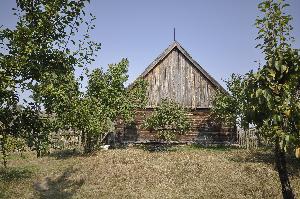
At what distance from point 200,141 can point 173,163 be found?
1029cm

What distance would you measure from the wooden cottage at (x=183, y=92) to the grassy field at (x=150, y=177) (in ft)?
23.5

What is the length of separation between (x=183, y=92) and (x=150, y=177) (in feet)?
43.4

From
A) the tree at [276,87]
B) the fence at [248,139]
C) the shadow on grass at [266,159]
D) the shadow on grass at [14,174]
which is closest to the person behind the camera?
the tree at [276,87]

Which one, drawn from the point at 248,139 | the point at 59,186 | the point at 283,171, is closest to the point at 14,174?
the point at 59,186

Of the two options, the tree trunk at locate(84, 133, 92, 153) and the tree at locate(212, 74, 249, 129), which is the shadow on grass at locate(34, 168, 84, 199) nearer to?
the tree trunk at locate(84, 133, 92, 153)

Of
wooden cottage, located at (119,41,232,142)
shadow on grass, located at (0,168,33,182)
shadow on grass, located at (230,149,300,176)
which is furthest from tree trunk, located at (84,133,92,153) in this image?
shadow on grass, located at (230,149,300,176)

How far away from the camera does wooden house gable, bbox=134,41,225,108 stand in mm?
27250

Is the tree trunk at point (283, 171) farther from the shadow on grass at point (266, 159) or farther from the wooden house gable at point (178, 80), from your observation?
the wooden house gable at point (178, 80)

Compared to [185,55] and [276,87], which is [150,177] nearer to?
[276,87]

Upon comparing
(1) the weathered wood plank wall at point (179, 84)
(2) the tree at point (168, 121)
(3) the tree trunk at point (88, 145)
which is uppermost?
(1) the weathered wood plank wall at point (179, 84)

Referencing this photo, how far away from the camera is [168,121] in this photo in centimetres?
2369

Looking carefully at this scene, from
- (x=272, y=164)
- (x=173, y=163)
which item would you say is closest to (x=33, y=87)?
(x=173, y=163)

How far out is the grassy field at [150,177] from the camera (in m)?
13.0

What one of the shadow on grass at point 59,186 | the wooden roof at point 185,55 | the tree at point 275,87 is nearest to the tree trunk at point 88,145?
the shadow on grass at point 59,186
